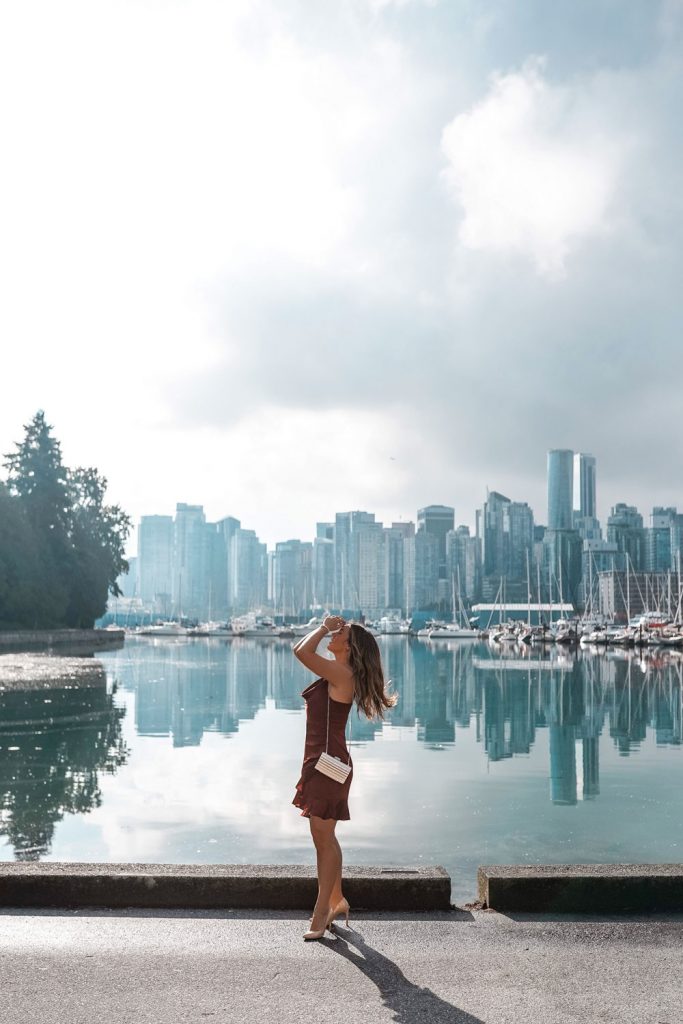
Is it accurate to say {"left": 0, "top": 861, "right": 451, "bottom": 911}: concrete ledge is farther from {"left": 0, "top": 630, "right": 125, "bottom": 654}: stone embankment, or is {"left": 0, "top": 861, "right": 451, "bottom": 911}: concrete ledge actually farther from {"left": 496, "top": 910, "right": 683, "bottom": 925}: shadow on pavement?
{"left": 0, "top": 630, "right": 125, "bottom": 654}: stone embankment

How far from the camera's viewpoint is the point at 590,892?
7484 mm

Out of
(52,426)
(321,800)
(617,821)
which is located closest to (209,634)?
(52,426)

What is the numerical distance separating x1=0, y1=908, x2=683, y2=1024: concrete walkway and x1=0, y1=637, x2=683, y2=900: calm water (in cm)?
525

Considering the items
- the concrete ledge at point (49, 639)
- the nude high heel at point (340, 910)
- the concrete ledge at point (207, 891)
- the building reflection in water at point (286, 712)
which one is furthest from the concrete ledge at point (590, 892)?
the concrete ledge at point (49, 639)

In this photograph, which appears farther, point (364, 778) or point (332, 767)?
point (364, 778)

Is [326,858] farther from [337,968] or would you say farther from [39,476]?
[39,476]

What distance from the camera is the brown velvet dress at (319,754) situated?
7039mm

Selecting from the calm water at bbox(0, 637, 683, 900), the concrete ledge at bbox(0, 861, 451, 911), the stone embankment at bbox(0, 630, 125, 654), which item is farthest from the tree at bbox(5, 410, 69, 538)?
the concrete ledge at bbox(0, 861, 451, 911)

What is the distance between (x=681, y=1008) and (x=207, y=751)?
23.7 meters

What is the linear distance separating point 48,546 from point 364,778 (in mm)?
73916

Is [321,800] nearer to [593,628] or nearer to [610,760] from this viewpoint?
[610,760]

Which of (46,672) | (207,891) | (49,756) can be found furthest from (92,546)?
(207,891)

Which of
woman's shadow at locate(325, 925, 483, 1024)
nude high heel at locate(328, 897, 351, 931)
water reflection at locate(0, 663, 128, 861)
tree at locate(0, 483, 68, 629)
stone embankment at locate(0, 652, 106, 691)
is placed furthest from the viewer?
tree at locate(0, 483, 68, 629)

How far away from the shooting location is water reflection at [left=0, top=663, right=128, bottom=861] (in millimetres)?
17812
